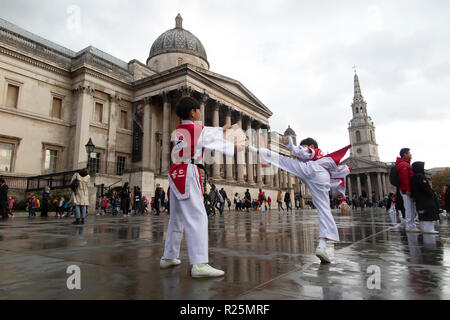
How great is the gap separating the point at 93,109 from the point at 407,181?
89.1 ft

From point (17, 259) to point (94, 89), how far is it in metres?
27.0

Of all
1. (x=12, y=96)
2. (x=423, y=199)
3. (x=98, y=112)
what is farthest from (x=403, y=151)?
(x=12, y=96)

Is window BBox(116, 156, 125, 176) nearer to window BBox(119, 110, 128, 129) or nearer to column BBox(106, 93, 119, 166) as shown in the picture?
column BBox(106, 93, 119, 166)

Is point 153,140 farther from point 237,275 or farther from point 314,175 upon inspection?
point 237,275

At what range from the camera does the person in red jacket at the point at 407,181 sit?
6.71 metres

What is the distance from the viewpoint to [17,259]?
313cm

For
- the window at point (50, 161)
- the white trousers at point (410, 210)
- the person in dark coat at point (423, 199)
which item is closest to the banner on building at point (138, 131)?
the window at point (50, 161)

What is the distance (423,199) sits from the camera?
6293 millimetres

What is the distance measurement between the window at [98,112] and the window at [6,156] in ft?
24.2

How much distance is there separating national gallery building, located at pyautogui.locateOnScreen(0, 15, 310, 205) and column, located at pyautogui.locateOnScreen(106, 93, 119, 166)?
10 centimetres

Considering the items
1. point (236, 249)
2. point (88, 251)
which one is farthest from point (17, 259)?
point (236, 249)

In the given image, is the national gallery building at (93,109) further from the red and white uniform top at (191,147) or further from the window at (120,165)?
the red and white uniform top at (191,147)

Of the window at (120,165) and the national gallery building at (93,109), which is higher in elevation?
the national gallery building at (93,109)
